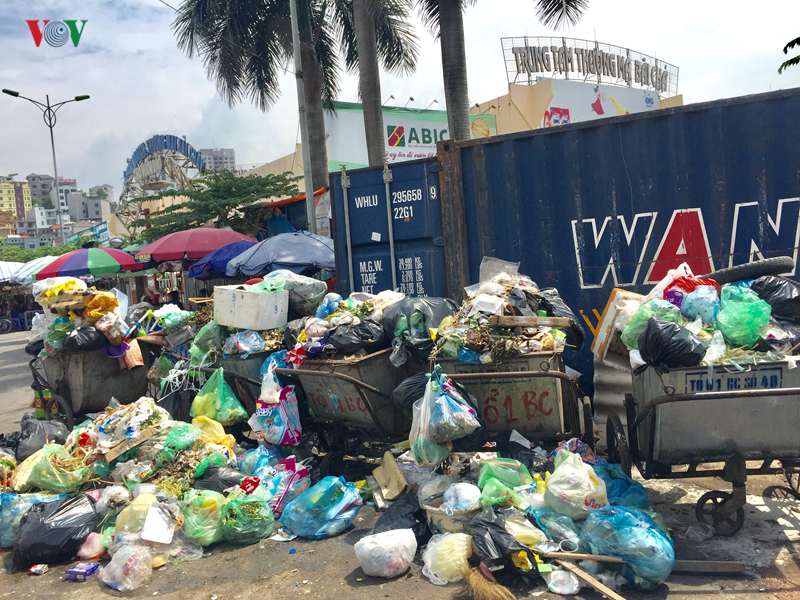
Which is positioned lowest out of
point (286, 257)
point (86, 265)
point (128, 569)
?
point (128, 569)

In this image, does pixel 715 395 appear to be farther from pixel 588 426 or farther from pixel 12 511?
pixel 12 511

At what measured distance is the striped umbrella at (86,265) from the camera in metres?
13.5

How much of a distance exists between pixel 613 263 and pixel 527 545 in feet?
8.77

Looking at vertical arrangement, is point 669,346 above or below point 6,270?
Answer: below

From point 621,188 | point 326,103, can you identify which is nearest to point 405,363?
point 621,188

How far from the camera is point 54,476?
179 inches

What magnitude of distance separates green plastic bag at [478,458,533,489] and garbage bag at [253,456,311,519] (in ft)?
4.46

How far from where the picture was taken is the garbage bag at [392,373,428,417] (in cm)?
396

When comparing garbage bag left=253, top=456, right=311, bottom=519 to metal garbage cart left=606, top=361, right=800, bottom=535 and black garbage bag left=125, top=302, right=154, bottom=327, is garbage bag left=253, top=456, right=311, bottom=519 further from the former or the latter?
black garbage bag left=125, top=302, right=154, bottom=327

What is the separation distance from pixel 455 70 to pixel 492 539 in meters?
8.32

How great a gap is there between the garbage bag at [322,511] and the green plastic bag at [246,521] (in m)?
0.13

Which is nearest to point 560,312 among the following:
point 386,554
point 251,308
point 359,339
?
point 359,339

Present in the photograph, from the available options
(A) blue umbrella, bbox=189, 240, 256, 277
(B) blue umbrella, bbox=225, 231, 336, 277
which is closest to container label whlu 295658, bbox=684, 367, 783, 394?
(B) blue umbrella, bbox=225, 231, 336, 277

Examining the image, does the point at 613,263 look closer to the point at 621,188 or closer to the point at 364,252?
the point at 621,188
